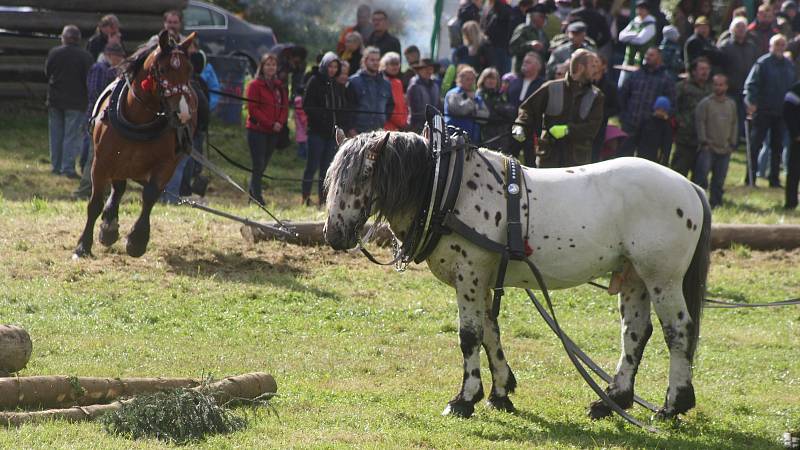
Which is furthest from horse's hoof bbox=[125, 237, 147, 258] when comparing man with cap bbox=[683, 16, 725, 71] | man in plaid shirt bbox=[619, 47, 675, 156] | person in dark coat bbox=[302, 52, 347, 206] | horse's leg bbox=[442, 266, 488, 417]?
man with cap bbox=[683, 16, 725, 71]

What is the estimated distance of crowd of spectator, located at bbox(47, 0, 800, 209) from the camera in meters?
16.0

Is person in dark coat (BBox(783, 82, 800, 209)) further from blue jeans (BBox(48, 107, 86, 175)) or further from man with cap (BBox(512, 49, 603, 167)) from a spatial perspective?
blue jeans (BBox(48, 107, 86, 175))

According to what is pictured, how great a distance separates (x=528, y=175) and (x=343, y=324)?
3.46 meters

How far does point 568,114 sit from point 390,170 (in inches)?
230

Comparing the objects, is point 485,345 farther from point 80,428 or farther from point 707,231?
point 80,428

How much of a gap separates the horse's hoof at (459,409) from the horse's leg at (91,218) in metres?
5.83

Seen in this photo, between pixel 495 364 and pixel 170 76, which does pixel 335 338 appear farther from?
pixel 170 76

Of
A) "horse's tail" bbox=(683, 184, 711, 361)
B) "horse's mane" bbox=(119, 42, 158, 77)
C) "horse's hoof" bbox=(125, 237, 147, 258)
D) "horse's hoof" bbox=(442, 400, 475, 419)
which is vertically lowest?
"horse's hoof" bbox=(125, 237, 147, 258)

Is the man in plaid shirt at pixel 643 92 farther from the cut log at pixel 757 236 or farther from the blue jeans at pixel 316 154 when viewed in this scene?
the blue jeans at pixel 316 154

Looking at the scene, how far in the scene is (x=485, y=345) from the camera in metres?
8.78

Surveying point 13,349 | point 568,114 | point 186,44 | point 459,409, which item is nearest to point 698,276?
point 459,409

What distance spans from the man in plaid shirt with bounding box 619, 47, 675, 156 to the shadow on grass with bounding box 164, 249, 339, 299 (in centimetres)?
721

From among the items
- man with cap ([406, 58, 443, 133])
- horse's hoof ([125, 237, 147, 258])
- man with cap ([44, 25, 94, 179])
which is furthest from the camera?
man with cap ([44, 25, 94, 179])

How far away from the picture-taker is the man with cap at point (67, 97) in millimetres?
17734
